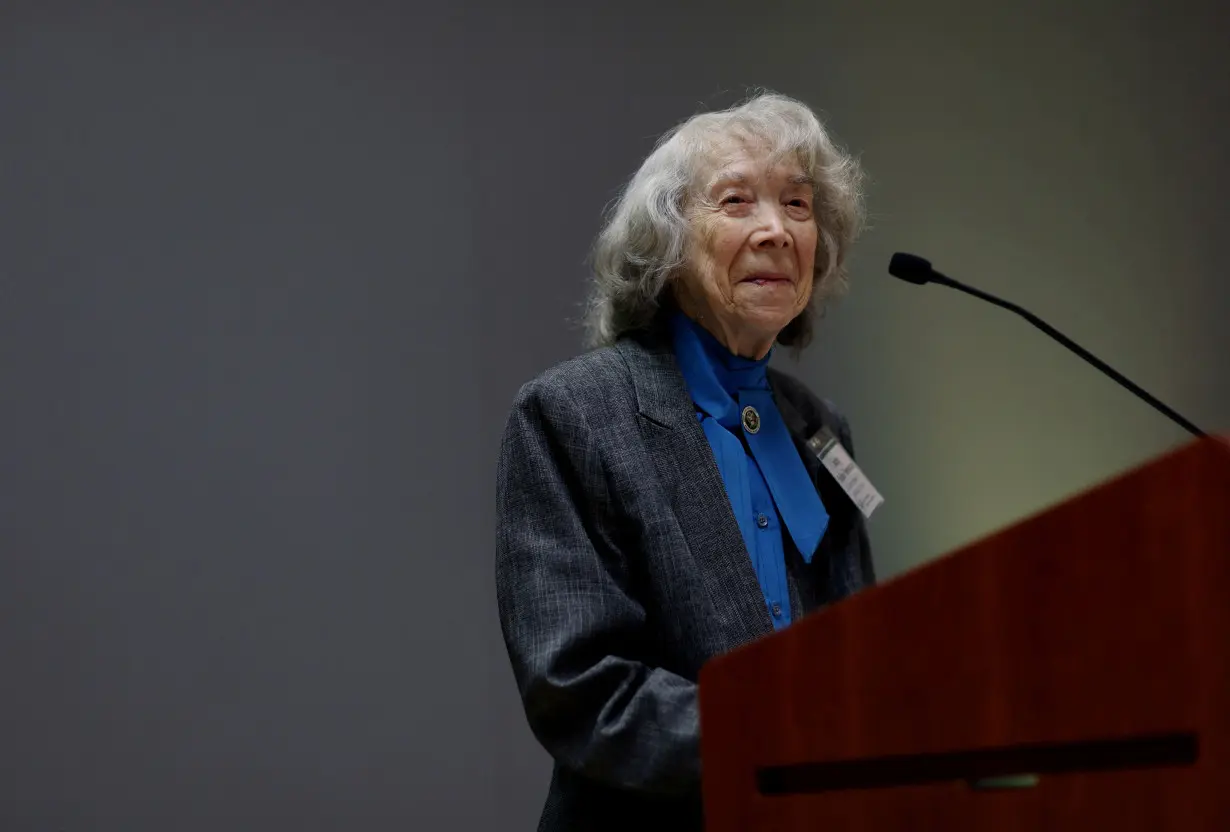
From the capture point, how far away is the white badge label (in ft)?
6.47

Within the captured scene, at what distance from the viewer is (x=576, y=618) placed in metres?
1.51

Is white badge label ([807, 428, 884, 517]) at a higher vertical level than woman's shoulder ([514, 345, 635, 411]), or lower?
lower

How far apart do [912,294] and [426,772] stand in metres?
1.50

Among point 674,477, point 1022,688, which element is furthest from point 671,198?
point 1022,688

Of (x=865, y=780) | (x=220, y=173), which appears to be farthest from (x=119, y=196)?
(x=865, y=780)

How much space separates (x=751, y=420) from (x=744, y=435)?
3cm

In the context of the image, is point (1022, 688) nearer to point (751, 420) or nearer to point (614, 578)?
point (614, 578)

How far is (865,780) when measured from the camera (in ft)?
3.16

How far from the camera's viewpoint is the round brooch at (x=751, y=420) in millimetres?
1879

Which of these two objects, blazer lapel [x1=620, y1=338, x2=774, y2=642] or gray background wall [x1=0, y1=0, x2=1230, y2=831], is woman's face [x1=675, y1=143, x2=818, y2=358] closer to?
blazer lapel [x1=620, y1=338, x2=774, y2=642]

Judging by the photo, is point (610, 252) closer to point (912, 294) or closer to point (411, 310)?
point (411, 310)

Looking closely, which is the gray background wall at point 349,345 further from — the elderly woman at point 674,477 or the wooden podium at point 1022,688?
the wooden podium at point 1022,688

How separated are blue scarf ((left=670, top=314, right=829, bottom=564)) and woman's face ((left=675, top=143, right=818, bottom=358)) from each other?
0.03 meters

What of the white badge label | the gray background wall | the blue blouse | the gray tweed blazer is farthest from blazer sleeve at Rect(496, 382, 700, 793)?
the gray background wall
